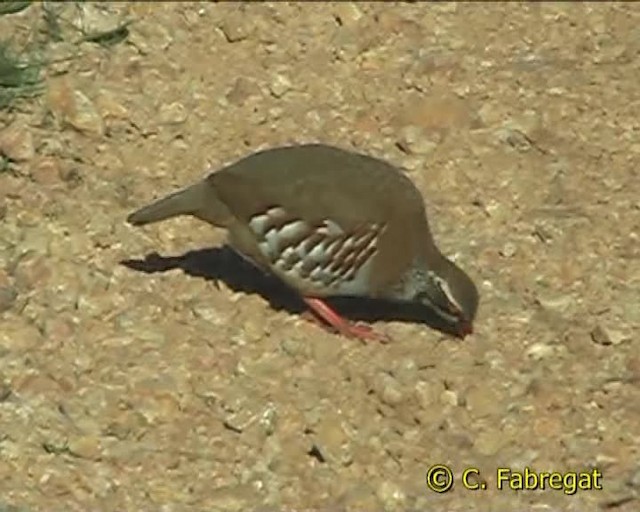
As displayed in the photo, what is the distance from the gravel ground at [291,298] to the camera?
595 centimetres

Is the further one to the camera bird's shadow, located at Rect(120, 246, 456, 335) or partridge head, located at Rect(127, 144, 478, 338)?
bird's shadow, located at Rect(120, 246, 456, 335)

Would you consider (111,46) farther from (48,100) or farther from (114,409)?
(114,409)

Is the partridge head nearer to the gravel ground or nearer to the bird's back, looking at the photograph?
the bird's back

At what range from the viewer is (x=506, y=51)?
827 centimetres

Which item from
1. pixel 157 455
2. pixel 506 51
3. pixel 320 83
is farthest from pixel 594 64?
pixel 157 455

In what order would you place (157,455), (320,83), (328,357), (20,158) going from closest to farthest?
(157,455)
(328,357)
(20,158)
(320,83)

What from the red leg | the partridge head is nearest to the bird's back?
the partridge head

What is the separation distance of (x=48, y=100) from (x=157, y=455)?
7.15 feet

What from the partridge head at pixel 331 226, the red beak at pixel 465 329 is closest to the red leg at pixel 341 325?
the partridge head at pixel 331 226

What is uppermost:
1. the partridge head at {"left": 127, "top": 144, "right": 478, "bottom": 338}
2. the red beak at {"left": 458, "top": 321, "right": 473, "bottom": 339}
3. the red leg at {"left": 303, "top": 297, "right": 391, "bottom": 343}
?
the partridge head at {"left": 127, "top": 144, "right": 478, "bottom": 338}

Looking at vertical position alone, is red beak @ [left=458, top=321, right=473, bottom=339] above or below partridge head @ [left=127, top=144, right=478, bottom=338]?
below

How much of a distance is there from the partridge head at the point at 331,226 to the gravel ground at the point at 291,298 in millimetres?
139

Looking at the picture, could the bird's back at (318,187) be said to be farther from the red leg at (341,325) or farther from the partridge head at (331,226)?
the red leg at (341,325)

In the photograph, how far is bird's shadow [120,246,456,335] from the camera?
6855 millimetres
